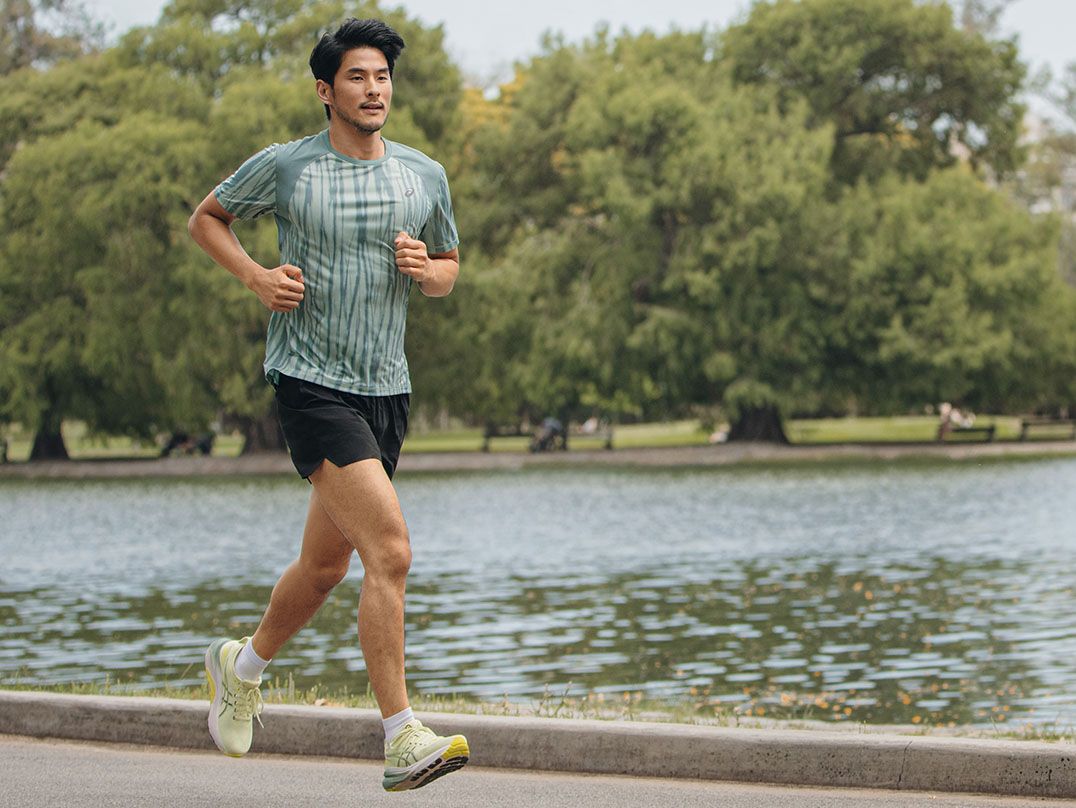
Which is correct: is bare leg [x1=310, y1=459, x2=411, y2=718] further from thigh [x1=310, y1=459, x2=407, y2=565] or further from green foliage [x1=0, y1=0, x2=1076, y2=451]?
green foliage [x1=0, y1=0, x2=1076, y2=451]

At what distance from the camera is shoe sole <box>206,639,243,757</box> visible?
625 cm

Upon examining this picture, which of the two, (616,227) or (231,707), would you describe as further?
(616,227)

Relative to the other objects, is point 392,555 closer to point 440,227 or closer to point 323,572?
point 323,572

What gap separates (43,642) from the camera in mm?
14125

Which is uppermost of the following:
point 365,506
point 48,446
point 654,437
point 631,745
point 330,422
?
point 330,422

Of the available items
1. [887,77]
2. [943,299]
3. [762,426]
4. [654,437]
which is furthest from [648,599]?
[654,437]

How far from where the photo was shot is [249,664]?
247 inches

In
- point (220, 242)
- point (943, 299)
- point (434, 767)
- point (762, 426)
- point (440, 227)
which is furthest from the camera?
point (762, 426)

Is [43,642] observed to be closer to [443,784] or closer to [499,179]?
[443,784]

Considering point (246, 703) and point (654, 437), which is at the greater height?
point (246, 703)

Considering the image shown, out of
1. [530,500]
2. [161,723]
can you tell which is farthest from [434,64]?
[161,723]

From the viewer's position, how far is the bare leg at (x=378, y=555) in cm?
571

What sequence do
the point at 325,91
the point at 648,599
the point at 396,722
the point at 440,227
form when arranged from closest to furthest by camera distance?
the point at 396,722
the point at 325,91
the point at 440,227
the point at 648,599

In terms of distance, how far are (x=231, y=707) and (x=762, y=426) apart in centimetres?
4999
